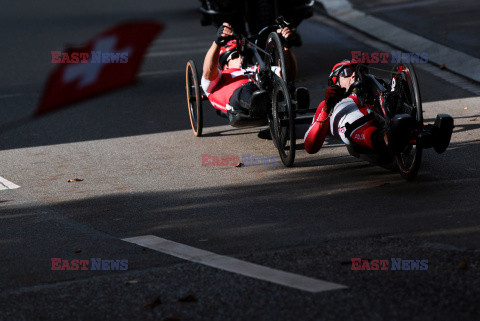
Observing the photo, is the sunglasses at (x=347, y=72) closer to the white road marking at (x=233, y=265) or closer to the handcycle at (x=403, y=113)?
the handcycle at (x=403, y=113)

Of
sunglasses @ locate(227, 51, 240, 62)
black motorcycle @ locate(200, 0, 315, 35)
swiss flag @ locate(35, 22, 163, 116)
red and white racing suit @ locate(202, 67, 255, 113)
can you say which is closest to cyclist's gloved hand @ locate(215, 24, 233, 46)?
red and white racing suit @ locate(202, 67, 255, 113)

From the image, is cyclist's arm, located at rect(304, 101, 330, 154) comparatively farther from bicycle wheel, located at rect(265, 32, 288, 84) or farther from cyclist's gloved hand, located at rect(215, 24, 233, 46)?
cyclist's gloved hand, located at rect(215, 24, 233, 46)

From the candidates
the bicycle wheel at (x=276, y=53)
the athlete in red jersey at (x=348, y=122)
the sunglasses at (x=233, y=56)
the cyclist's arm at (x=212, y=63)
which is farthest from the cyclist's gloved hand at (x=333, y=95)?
the sunglasses at (x=233, y=56)

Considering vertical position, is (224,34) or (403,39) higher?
(224,34)

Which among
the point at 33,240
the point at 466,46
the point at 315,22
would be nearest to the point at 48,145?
the point at 33,240

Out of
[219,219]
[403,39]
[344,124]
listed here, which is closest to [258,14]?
[403,39]

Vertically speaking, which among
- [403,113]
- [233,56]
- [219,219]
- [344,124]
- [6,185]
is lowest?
[6,185]

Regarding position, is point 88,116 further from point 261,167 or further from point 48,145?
point 261,167

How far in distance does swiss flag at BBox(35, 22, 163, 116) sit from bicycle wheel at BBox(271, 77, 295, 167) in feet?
13.3

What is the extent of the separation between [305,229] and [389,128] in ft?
3.89

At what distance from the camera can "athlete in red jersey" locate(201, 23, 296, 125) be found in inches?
355

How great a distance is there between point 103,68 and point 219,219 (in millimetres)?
3051

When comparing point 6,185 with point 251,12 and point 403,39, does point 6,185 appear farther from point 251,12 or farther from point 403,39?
point 403,39

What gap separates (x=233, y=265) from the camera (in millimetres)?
5719
